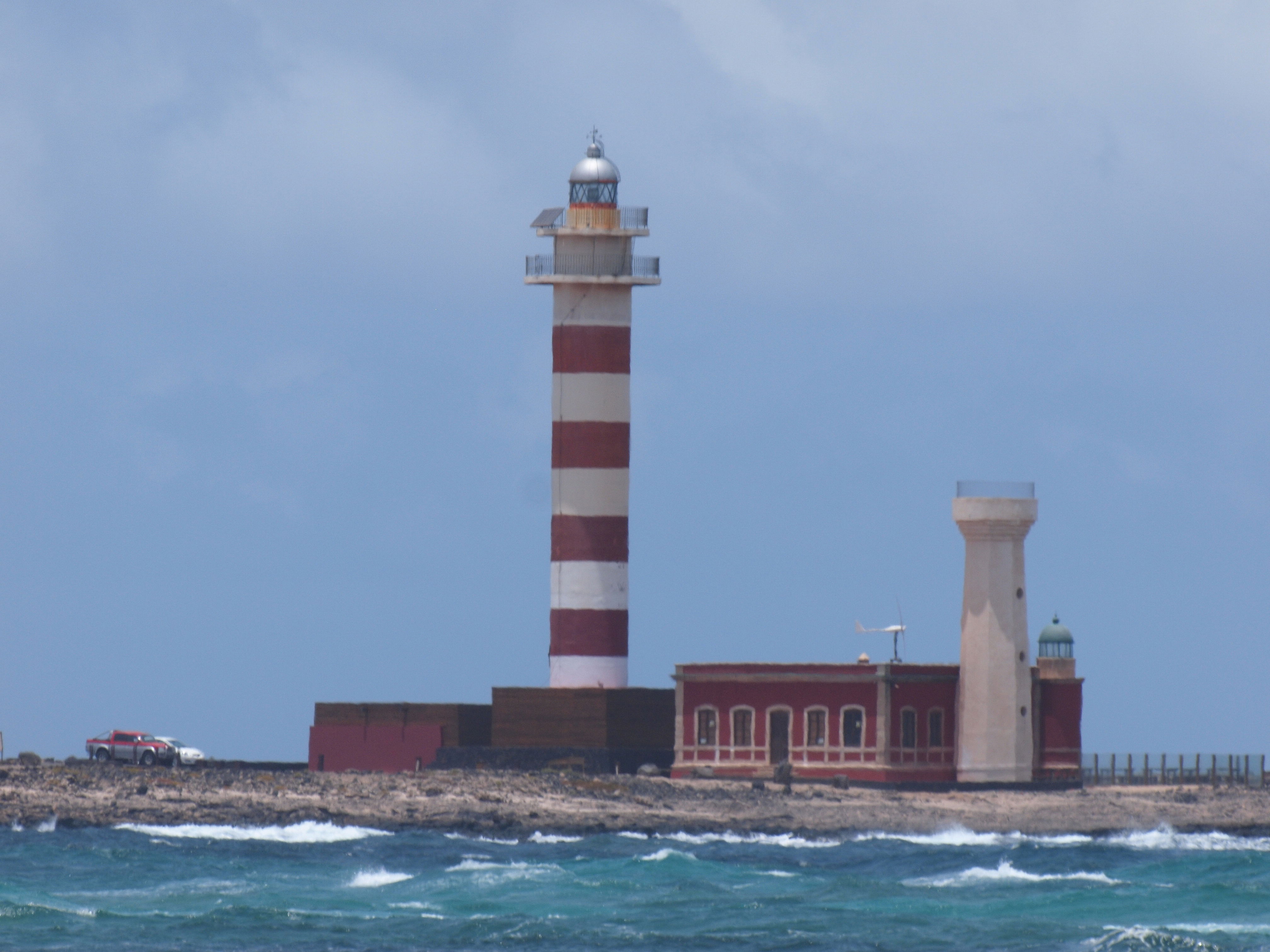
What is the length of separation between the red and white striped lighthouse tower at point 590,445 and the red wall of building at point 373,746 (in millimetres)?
4266

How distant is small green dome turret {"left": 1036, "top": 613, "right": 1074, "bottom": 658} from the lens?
2500 inches

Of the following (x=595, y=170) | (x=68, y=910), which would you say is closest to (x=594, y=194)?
(x=595, y=170)

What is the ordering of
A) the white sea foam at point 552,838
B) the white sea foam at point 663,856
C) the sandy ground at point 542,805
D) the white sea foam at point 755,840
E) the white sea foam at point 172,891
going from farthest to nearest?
1. the sandy ground at point 542,805
2. the white sea foam at point 552,838
3. the white sea foam at point 755,840
4. the white sea foam at point 663,856
5. the white sea foam at point 172,891

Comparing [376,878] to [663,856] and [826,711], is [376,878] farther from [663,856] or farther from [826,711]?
[826,711]

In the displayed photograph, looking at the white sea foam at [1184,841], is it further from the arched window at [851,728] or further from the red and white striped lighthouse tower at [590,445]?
the red and white striped lighthouse tower at [590,445]

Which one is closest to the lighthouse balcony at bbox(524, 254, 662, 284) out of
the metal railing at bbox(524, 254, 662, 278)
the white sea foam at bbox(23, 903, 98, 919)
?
the metal railing at bbox(524, 254, 662, 278)

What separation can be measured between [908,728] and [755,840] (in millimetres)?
7009

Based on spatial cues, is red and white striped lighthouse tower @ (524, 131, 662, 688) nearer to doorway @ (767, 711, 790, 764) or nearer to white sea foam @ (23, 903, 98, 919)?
doorway @ (767, 711, 790, 764)

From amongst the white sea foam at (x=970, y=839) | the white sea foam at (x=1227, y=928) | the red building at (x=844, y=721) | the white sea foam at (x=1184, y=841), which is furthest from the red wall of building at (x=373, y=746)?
the white sea foam at (x=1227, y=928)

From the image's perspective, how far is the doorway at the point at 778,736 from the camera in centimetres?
6191

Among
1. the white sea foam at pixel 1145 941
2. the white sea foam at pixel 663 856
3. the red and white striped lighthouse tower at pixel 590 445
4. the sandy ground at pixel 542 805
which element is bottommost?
the white sea foam at pixel 1145 941

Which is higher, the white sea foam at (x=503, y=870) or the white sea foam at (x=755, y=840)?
the white sea foam at (x=755, y=840)

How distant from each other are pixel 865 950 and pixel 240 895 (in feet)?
41.5

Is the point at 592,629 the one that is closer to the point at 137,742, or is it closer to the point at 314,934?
the point at 137,742
